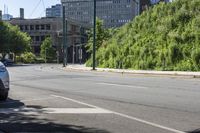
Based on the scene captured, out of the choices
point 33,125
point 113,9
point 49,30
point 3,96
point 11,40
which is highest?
point 113,9

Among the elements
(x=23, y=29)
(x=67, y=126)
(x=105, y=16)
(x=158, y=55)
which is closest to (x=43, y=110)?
(x=67, y=126)

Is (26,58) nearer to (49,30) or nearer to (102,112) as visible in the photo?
(49,30)

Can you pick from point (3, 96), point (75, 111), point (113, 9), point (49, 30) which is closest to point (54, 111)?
point (75, 111)

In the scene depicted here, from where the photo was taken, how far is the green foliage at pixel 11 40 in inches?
3625

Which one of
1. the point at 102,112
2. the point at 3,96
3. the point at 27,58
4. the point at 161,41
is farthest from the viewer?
the point at 27,58

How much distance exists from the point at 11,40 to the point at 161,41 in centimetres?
5812

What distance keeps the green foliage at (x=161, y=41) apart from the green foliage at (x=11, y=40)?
4427 centimetres

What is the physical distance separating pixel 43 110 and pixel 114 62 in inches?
1383

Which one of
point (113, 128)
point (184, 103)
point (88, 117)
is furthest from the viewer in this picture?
point (184, 103)

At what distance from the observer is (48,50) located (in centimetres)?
11962

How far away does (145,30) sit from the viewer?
152 feet

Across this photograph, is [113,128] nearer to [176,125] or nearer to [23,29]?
[176,125]

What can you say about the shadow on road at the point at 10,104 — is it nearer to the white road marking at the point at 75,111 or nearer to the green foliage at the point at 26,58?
the white road marking at the point at 75,111

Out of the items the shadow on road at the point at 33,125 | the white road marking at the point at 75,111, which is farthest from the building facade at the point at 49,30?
the shadow on road at the point at 33,125
